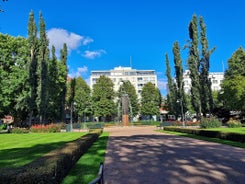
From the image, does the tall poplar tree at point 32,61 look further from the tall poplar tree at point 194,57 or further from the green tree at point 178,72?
the green tree at point 178,72

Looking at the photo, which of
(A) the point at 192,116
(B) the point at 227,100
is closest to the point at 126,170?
(B) the point at 227,100

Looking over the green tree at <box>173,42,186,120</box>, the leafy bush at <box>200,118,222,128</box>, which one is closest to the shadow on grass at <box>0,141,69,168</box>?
the leafy bush at <box>200,118,222,128</box>

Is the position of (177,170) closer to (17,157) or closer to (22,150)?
(17,157)

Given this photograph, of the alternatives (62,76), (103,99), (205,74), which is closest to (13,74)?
(62,76)

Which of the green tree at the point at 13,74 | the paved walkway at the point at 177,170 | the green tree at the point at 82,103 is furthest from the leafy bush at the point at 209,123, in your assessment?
the green tree at the point at 82,103

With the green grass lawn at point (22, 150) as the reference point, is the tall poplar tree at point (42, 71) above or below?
above

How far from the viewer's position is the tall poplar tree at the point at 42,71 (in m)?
33.0

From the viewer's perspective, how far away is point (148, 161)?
8.77m

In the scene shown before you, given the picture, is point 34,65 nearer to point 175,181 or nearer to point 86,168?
point 86,168

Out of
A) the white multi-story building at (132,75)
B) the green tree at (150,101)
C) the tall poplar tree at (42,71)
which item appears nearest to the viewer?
the tall poplar tree at (42,71)

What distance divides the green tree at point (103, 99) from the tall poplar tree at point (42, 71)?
29399 millimetres

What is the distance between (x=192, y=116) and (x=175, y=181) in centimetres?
7730

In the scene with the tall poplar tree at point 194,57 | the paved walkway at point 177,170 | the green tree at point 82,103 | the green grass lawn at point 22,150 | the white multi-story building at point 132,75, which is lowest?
the paved walkway at point 177,170

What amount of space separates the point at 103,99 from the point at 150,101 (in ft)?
51.1
